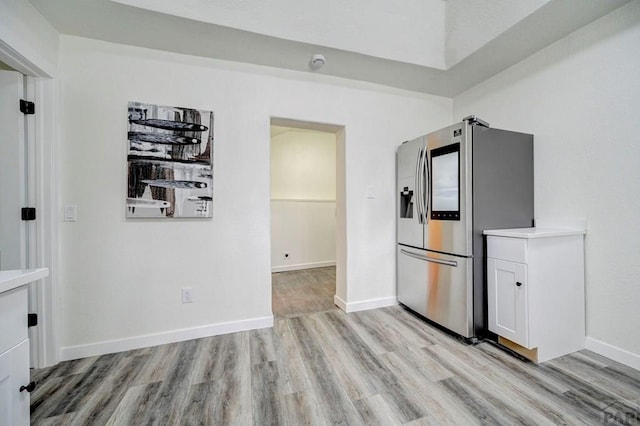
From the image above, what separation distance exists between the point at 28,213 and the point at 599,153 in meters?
4.06

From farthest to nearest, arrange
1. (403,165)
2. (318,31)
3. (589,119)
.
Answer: (403,165) → (318,31) → (589,119)

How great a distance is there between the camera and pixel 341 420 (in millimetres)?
1300

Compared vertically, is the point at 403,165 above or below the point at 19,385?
above

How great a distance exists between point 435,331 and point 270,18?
293 centimetres

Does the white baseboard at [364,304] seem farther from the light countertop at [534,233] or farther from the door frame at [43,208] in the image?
the door frame at [43,208]

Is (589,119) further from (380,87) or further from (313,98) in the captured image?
(313,98)

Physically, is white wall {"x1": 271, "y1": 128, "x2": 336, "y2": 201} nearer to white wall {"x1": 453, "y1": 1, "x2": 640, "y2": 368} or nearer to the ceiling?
the ceiling

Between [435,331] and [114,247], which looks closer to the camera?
[114,247]

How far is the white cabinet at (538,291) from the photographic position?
1.75 metres

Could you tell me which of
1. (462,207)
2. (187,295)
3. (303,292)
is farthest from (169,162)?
(462,207)

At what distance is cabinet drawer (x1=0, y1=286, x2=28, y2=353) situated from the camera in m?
0.99

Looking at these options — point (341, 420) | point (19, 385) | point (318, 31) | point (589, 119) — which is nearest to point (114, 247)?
point (19, 385)

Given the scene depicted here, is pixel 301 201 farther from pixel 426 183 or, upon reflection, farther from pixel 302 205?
pixel 426 183

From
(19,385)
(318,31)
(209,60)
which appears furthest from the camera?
(209,60)
